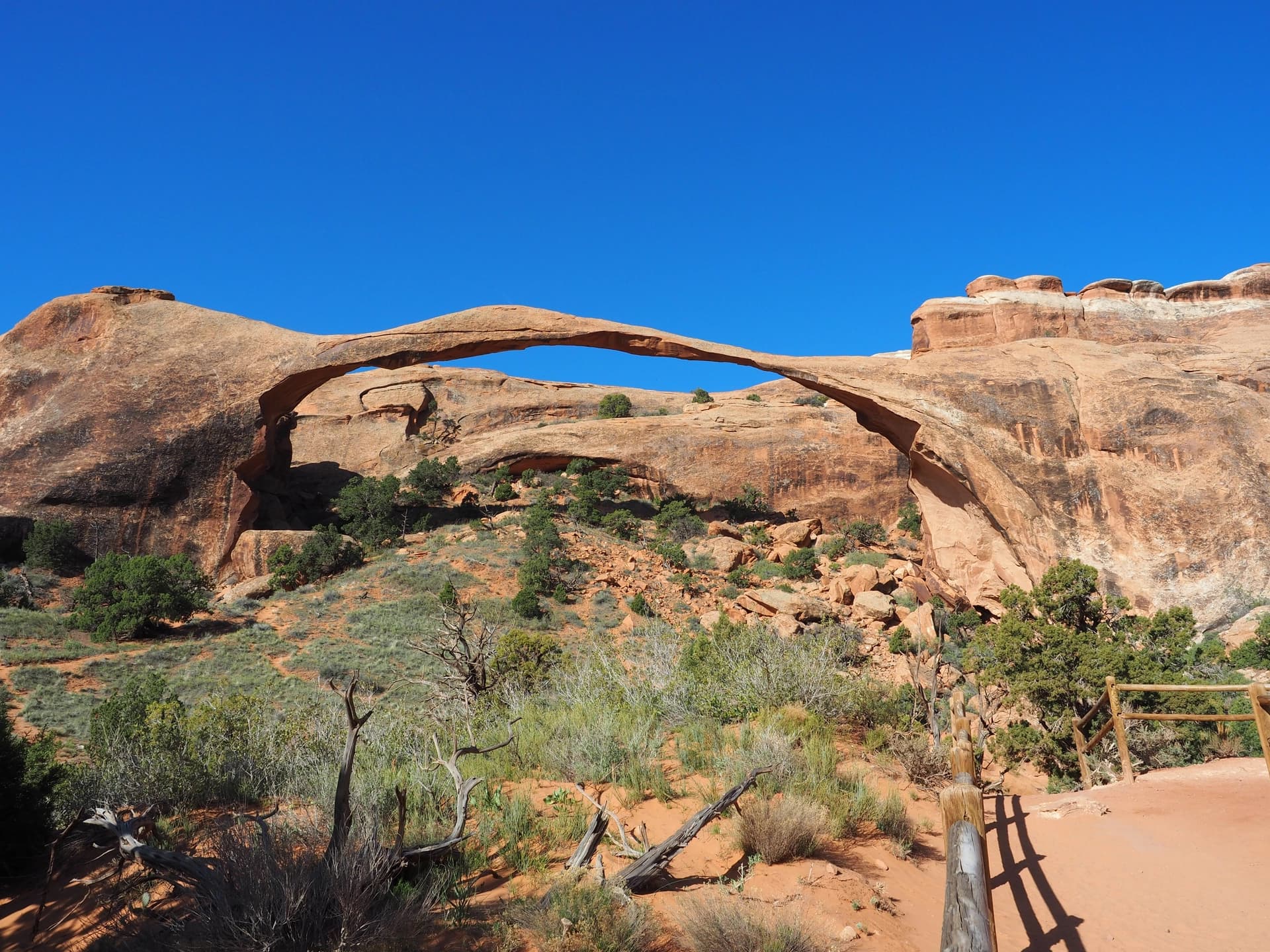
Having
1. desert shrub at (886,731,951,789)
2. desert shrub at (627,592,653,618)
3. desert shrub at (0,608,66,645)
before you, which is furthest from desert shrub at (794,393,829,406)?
desert shrub at (886,731,951,789)

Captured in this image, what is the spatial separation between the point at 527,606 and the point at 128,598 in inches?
293

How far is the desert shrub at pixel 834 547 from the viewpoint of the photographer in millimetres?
21625

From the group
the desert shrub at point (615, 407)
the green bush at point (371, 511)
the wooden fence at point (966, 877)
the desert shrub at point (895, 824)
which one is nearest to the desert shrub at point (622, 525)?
the green bush at point (371, 511)

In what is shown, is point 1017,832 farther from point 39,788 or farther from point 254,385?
point 254,385

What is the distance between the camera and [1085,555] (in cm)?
1135

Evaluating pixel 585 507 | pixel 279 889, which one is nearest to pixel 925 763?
pixel 279 889

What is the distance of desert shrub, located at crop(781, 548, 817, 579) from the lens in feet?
64.7

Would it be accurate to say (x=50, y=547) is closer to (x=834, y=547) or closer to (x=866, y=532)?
(x=834, y=547)

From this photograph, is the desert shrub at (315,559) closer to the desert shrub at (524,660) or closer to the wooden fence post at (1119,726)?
the desert shrub at (524,660)

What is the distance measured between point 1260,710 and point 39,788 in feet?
25.4

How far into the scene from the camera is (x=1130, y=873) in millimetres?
4578

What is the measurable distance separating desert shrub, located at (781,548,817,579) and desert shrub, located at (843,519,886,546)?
2732 millimetres

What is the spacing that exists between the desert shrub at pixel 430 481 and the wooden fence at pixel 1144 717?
1968 centimetres

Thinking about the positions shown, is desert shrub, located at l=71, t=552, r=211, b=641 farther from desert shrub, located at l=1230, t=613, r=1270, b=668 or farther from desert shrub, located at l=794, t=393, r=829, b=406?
desert shrub, located at l=794, t=393, r=829, b=406
